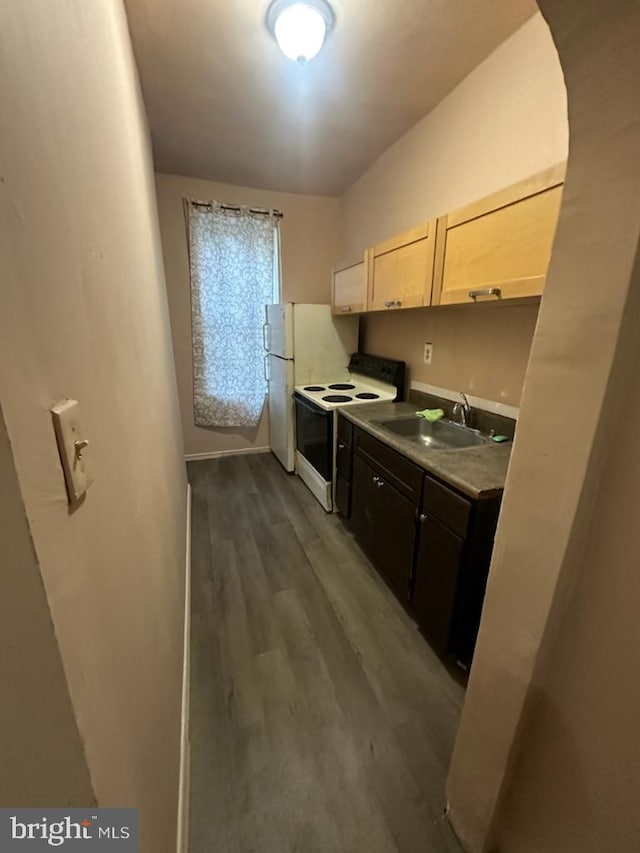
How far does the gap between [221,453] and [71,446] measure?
3443 millimetres

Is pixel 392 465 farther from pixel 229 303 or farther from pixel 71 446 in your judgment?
pixel 229 303

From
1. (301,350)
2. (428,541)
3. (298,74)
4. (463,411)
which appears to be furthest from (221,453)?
(298,74)

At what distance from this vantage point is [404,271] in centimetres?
197

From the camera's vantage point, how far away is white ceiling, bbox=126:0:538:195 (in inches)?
57.4

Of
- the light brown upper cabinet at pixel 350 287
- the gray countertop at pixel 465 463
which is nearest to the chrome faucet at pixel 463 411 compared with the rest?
the gray countertop at pixel 465 463

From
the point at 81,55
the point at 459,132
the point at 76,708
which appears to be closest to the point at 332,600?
the point at 76,708

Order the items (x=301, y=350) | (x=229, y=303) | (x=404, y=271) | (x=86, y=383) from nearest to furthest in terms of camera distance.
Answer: (x=86, y=383) < (x=404, y=271) < (x=301, y=350) < (x=229, y=303)

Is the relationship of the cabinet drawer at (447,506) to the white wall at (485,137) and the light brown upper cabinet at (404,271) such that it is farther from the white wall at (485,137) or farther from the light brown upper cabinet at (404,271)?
the white wall at (485,137)

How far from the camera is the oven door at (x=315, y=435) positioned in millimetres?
2488

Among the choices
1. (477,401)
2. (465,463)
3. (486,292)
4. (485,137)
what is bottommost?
(465,463)

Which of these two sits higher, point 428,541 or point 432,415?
point 432,415

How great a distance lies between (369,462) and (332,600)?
0.77 meters

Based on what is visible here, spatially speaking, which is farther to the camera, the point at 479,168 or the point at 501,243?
the point at 479,168

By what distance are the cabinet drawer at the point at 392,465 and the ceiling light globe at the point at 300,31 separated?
1.78 m
